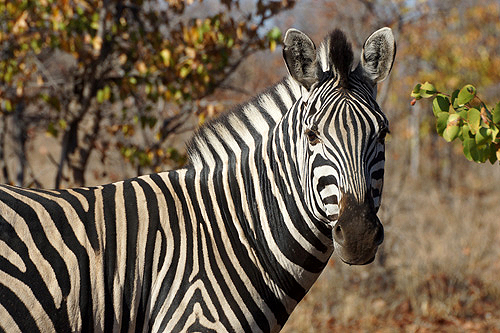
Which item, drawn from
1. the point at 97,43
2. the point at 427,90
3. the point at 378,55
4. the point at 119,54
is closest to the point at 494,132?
the point at 427,90

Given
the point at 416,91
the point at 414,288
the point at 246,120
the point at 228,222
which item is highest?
the point at 246,120

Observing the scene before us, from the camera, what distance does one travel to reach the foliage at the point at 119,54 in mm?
4828

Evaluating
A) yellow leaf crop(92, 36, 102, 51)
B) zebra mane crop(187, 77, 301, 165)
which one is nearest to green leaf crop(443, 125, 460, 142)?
zebra mane crop(187, 77, 301, 165)

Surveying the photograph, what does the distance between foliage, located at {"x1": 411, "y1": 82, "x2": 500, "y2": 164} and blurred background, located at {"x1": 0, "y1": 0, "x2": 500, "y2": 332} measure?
0.30 meters

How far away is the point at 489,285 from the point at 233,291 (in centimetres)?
631

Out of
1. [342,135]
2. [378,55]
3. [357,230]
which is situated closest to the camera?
[357,230]

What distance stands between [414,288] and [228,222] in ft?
17.2

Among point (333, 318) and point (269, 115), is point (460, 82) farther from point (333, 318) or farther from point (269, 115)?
point (269, 115)

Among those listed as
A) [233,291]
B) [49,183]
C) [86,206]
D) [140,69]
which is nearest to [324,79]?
[233,291]

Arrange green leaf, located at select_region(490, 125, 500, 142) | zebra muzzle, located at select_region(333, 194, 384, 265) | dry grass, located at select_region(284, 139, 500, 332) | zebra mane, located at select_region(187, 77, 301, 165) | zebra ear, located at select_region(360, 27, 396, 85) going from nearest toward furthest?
zebra muzzle, located at select_region(333, 194, 384, 265) < green leaf, located at select_region(490, 125, 500, 142) < zebra ear, located at select_region(360, 27, 396, 85) < zebra mane, located at select_region(187, 77, 301, 165) < dry grass, located at select_region(284, 139, 500, 332)

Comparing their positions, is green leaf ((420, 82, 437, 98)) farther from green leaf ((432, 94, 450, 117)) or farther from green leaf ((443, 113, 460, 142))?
green leaf ((443, 113, 460, 142))

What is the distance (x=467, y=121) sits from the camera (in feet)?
8.66

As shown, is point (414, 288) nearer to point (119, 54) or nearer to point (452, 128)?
point (119, 54)

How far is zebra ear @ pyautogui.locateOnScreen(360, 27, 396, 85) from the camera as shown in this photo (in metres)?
2.83
